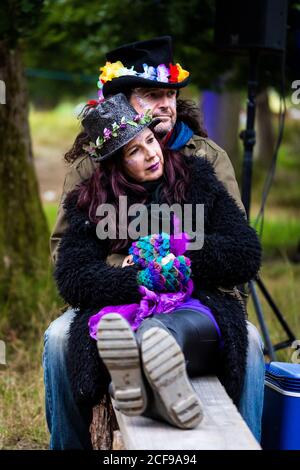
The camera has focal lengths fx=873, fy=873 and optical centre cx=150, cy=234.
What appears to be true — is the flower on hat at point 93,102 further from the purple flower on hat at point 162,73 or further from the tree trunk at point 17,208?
the tree trunk at point 17,208

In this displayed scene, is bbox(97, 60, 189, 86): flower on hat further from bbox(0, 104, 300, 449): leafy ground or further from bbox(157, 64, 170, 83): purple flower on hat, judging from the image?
bbox(0, 104, 300, 449): leafy ground

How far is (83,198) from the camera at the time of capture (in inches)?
134

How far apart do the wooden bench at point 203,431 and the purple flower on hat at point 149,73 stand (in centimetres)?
131

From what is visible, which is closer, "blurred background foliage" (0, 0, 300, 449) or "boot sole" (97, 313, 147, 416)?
"boot sole" (97, 313, 147, 416)

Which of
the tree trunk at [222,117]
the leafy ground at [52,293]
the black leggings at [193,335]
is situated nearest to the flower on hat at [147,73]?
the black leggings at [193,335]

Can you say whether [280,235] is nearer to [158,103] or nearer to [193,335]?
[158,103]

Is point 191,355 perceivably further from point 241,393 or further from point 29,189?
point 29,189

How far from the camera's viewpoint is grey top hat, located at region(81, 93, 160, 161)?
10.9 ft

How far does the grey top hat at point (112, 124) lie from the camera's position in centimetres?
332

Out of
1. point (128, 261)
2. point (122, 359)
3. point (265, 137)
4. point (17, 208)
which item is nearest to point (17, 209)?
point (17, 208)

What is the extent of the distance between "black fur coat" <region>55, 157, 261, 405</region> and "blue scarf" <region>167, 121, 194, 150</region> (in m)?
0.25

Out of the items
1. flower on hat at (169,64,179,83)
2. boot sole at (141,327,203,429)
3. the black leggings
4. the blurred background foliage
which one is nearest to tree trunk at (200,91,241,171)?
the blurred background foliage

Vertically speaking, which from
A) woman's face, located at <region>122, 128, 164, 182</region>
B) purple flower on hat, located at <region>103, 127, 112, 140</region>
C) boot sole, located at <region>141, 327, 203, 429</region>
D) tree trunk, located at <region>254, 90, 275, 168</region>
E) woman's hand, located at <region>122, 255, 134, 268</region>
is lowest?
boot sole, located at <region>141, 327, 203, 429</region>
